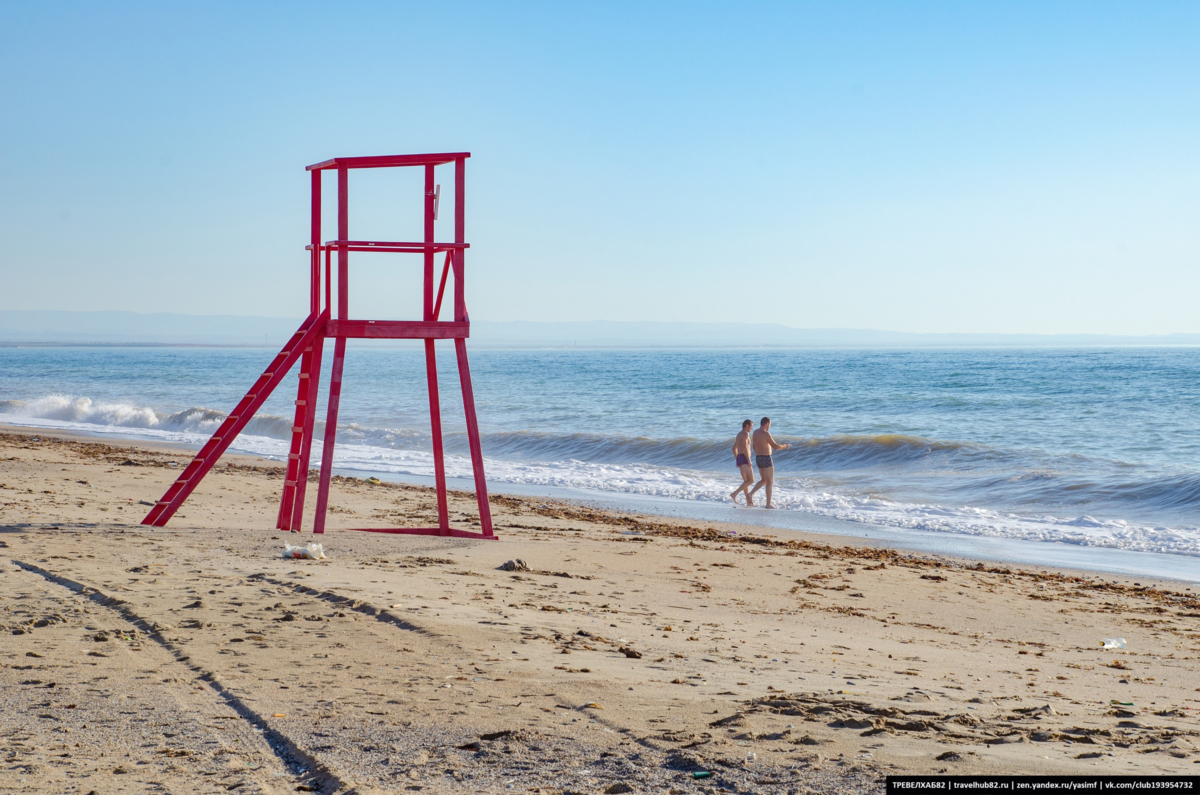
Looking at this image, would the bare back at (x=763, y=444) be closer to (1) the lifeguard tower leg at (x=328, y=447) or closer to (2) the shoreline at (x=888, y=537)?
(2) the shoreline at (x=888, y=537)

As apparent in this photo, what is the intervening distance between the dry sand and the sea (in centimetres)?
371

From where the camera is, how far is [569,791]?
3385 mm

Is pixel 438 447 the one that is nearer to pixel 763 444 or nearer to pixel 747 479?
pixel 747 479

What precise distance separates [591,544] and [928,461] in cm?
1321

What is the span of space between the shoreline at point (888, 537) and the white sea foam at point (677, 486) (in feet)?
1.33

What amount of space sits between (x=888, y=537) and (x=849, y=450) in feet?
34.3

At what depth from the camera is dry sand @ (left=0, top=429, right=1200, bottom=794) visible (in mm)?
3613

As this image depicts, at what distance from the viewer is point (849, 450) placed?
22469 mm

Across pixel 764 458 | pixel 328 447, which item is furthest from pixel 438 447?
pixel 764 458

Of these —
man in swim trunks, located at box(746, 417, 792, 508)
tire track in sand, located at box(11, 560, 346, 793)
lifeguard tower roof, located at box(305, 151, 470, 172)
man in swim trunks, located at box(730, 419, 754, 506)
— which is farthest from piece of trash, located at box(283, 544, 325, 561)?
man in swim trunks, located at box(730, 419, 754, 506)

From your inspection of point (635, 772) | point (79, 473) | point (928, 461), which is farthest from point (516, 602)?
point (928, 461)

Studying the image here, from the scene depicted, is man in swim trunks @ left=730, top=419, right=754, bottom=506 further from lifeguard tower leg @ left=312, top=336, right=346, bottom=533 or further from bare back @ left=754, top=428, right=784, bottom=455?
lifeguard tower leg @ left=312, top=336, right=346, bottom=533

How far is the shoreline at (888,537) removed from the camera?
34.2 ft

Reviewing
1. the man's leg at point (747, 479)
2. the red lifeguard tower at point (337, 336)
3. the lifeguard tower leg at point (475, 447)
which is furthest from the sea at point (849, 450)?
the red lifeguard tower at point (337, 336)
